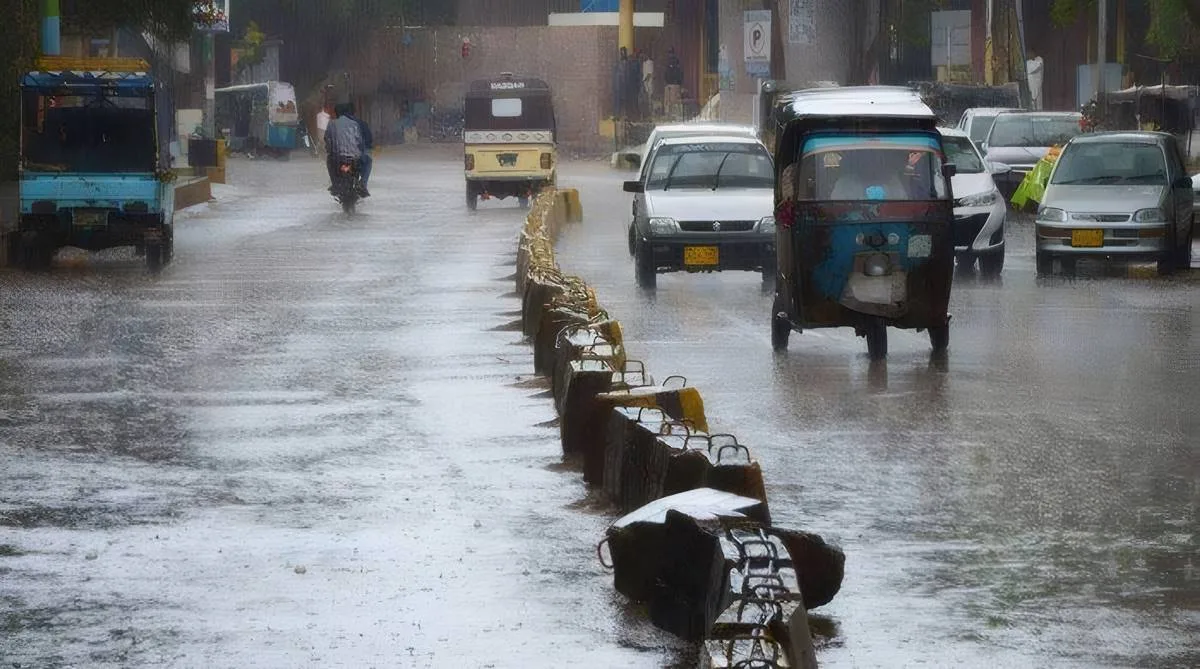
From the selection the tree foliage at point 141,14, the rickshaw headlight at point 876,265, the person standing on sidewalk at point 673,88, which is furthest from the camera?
the person standing on sidewalk at point 673,88

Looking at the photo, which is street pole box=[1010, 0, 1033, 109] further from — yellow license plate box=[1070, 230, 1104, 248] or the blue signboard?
yellow license plate box=[1070, 230, 1104, 248]

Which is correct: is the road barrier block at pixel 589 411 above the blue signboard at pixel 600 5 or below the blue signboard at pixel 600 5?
below

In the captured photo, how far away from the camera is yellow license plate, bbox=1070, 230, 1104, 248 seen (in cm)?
2369

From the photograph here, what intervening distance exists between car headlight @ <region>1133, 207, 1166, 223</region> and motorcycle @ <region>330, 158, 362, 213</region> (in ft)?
52.5

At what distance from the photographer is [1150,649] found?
6910mm

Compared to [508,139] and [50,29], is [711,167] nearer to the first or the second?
[50,29]

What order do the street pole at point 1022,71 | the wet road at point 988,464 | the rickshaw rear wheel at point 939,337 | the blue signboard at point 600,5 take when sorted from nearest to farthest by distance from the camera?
the wet road at point 988,464 < the rickshaw rear wheel at point 939,337 < the street pole at point 1022,71 < the blue signboard at point 600,5

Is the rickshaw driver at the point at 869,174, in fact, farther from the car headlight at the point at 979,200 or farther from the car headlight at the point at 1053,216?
the car headlight at the point at 1053,216

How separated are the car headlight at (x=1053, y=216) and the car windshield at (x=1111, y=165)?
94cm

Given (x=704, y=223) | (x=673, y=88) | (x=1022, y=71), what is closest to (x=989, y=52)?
(x=1022, y=71)

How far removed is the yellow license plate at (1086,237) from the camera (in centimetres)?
2369

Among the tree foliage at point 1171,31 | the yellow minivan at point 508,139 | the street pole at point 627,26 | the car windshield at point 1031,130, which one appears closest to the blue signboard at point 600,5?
the street pole at point 627,26

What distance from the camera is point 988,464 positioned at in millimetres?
10641


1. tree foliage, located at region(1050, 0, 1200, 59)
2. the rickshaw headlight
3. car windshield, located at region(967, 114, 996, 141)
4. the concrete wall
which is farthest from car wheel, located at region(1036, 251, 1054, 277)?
the concrete wall
